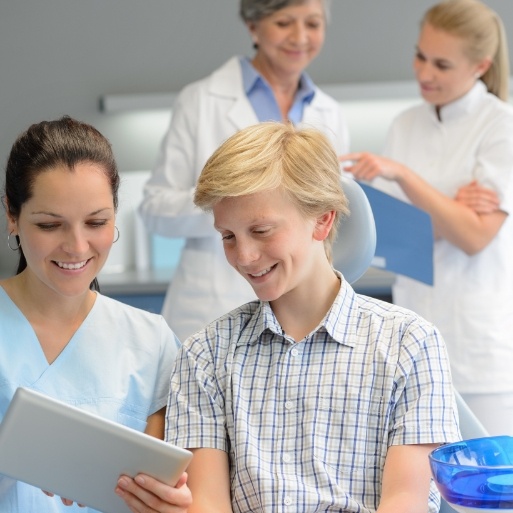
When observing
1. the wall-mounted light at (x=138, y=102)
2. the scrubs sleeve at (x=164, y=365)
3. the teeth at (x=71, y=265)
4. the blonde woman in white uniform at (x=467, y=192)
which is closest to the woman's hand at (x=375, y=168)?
the blonde woman in white uniform at (x=467, y=192)

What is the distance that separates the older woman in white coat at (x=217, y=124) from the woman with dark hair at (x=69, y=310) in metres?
0.98

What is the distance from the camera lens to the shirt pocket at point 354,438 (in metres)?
1.56

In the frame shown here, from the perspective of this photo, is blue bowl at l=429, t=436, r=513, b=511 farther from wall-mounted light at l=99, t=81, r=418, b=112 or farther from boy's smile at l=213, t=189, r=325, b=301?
wall-mounted light at l=99, t=81, r=418, b=112

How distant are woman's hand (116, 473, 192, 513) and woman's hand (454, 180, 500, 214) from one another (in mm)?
1298

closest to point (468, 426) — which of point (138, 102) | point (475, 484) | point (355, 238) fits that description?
point (355, 238)

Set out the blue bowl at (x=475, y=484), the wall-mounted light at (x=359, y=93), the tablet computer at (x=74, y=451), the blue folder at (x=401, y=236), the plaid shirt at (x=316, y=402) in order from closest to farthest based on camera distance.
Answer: the blue bowl at (x=475, y=484), the tablet computer at (x=74, y=451), the plaid shirt at (x=316, y=402), the blue folder at (x=401, y=236), the wall-mounted light at (x=359, y=93)

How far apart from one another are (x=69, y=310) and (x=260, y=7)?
1.31 meters

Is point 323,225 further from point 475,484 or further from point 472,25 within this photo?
point 472,25

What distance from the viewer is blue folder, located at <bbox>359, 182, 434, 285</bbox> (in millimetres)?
2160

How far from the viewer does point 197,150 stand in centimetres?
282

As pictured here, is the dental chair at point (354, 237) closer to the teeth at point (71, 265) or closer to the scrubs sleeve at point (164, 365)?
the scrubs sleeve at point (164, 365)

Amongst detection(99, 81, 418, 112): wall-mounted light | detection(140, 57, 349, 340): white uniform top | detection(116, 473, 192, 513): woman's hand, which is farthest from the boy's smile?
detection(99, 81, 418, 112): wall-mounted light

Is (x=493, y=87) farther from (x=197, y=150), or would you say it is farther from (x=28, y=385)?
(x=28, y=385)

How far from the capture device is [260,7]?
9.16 ft
